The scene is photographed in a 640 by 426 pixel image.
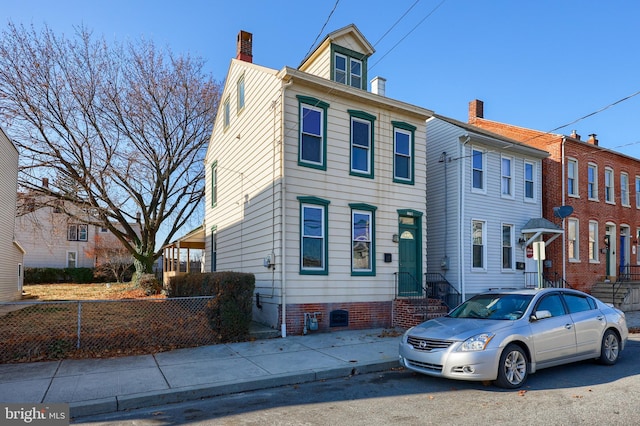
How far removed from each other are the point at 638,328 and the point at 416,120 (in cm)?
942

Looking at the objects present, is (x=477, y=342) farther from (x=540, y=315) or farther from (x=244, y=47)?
(x=244, y=47)

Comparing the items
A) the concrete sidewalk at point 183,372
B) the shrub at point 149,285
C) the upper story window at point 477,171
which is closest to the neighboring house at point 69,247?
the shrub at point 149,285

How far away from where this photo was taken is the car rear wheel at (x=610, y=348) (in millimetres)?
8500

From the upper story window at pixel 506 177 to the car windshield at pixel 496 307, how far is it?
997 cm

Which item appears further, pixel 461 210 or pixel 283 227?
pixel 461 210

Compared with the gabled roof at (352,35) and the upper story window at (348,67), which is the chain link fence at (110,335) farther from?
the gabled roof at (352,35)

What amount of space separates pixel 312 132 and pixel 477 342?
7674 mm

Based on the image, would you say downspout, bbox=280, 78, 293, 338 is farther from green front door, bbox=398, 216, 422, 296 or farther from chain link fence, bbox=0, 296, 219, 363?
green front door, bbox=398, 216, 422, 296

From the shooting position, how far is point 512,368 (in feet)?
22.9

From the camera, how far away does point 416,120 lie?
14797 millimetres

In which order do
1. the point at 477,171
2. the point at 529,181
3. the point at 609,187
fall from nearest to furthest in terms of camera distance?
the point at 477,171, the point at 529,181, the point at 609,187

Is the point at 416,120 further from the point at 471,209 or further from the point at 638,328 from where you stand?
the point at 638,328

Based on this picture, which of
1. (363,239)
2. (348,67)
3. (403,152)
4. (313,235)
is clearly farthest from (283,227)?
(348,67)

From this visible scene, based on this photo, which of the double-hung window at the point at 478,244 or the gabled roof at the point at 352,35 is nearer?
the gabled roof at the point at 352,35
